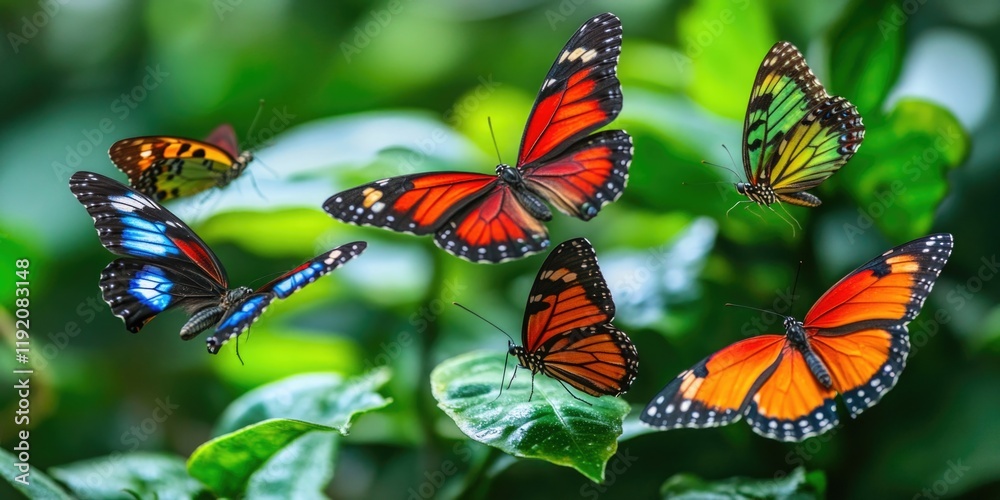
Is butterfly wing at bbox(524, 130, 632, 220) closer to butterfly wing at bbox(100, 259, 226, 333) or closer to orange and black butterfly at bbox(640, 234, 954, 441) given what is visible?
orange and black butterfly at bbox(640, 234, 954, 441)

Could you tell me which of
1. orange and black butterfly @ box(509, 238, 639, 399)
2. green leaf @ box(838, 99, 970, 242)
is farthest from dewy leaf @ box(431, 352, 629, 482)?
green leaf @ box(838, 99, 970, 242)

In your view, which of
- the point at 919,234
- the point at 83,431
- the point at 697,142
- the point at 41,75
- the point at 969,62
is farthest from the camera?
the point at 41,75

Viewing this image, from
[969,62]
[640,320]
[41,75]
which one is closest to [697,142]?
[640,320]

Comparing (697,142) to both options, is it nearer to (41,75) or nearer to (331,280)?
(331,280)

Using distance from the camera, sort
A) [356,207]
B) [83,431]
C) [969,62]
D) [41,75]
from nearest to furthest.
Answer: [356,207]
[969,62]
[83,431]
[41,75]

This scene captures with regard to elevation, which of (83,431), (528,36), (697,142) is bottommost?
(83,431)

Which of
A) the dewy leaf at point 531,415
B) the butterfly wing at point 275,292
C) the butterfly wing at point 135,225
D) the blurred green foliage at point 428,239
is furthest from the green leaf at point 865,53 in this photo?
the butterfly wing at point 135,225
